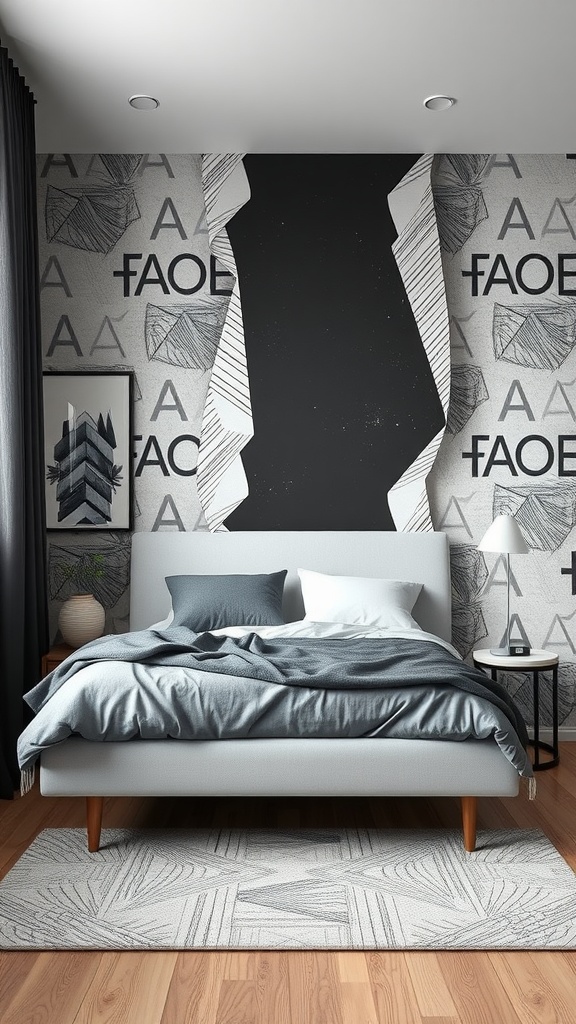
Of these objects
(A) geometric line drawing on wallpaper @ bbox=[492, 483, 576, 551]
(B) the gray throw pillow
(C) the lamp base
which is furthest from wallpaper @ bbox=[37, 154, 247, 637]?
(C) the lamp base

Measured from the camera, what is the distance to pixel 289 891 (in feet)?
8.90

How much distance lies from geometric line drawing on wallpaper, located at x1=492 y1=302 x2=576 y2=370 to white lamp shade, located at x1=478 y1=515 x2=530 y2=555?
0.98 metres

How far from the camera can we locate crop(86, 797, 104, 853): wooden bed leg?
2993 mm

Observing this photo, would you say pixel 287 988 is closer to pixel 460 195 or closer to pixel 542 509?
pixel 542 509

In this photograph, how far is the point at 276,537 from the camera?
179 inches

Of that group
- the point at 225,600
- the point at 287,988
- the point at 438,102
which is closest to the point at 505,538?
the point at 225,600

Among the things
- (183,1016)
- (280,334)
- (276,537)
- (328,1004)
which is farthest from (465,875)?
(280,334)

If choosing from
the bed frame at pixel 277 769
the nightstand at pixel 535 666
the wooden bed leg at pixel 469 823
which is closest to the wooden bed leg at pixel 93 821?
the bed frame at pixel 277 769

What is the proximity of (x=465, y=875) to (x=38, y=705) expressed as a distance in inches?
63.8

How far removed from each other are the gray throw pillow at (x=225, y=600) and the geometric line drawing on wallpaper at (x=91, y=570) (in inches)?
16.9

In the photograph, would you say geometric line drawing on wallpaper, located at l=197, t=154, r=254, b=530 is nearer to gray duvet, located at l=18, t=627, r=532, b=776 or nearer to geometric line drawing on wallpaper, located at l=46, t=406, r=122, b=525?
geometric line drawing on wallpaper, located at l=46, t=406, r=122, b=525

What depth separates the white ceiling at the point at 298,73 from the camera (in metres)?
3.27

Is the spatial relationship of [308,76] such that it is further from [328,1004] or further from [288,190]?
[328,1004]

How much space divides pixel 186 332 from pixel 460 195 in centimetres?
162
